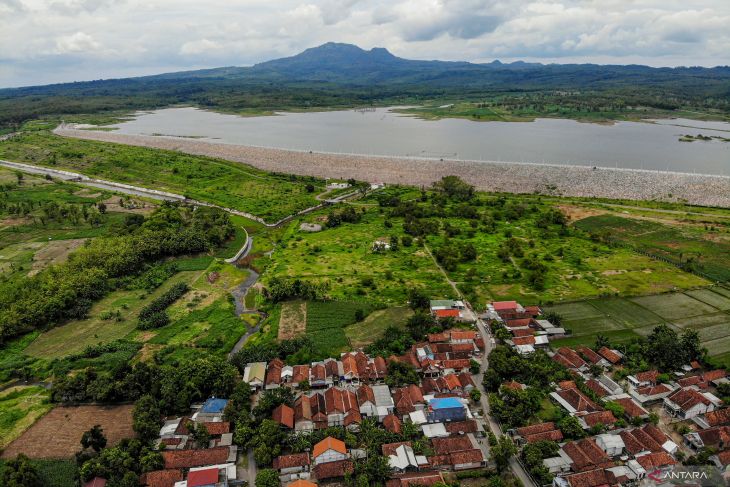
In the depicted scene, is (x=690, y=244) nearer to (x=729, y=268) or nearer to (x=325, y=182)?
(x=729, y=268)

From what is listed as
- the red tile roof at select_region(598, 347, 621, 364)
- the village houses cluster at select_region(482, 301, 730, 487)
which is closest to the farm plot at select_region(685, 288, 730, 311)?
the village houses cluster at select_region(482, 301, 730, 487)

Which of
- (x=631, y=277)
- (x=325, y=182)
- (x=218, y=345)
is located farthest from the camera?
(x=325, y=182)

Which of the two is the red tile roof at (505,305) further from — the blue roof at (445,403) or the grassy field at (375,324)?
the blue roof at (445,403)

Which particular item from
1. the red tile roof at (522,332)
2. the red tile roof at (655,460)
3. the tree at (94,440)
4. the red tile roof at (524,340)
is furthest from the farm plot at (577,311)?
the tree at (94,440)

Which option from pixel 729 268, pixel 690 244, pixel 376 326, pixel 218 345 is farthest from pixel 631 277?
pixel 218 345

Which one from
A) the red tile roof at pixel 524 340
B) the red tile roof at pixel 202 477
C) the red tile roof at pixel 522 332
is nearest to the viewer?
the red tile roof at pixel 202 477

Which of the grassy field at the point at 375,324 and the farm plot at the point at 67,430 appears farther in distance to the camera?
the grassy field at the point at 375,324

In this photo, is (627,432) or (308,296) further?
(308,296)
